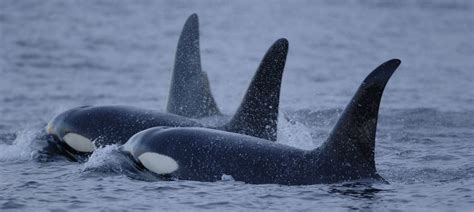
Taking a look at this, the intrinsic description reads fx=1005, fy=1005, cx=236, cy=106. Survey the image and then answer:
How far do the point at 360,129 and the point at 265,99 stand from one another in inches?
86.8

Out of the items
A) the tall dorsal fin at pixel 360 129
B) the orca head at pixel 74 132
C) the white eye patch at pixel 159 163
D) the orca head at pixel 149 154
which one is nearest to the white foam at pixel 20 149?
the orca head at pixel 74 132

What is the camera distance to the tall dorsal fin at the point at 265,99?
45.0ft

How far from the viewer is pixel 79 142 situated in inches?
582

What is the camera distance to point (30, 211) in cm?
1141

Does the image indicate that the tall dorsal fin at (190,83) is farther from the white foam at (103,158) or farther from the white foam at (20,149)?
the white foam at (103,158)

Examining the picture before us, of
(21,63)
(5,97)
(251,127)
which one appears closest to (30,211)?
(251,127)

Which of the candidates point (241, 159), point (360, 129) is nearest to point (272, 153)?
point (241, 159)

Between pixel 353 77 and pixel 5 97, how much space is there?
365 inches

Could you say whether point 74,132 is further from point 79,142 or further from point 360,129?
point 360,129

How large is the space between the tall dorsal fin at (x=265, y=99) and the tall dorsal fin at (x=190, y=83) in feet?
9.52

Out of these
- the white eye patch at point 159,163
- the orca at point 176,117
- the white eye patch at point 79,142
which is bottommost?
the white eye patch at point 159,163

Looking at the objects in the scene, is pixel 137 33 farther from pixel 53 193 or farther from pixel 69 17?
pixel 53 193

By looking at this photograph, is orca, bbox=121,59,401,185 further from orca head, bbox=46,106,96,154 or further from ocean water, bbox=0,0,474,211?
orca head, bbox=46,106,96,154

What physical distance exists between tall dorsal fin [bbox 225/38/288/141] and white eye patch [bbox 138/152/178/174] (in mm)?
1614
